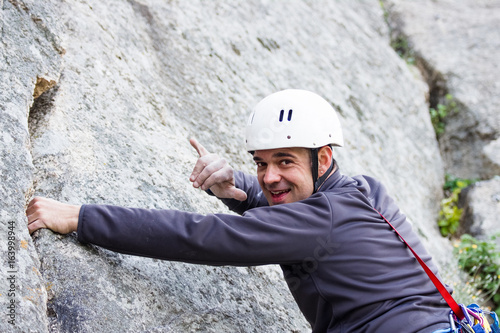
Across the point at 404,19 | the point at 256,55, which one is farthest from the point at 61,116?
the point at 404,19

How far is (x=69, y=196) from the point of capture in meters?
3.21

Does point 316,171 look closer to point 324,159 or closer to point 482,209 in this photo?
point 324,159

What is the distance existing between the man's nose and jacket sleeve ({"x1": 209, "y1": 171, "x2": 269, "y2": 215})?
60 cm

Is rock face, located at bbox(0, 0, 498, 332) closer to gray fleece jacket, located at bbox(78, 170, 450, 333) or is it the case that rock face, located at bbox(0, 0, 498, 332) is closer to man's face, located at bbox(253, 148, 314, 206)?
gray fleece jacket, located at bbox(78, 170, 450, 333)

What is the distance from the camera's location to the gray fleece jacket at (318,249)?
109 inches

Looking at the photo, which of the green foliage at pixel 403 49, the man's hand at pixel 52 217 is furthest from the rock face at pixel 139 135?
the green foliage at pixel 403 49

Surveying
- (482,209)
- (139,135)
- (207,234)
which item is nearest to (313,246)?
(207,234)

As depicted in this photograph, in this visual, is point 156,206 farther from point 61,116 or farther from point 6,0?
point 6,0

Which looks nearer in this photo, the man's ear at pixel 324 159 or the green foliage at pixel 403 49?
the man's ear at pixel 324 159

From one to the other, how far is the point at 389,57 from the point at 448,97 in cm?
144

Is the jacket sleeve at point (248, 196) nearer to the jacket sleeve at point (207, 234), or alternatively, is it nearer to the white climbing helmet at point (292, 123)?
the white climbing helmet at point (292, 123)

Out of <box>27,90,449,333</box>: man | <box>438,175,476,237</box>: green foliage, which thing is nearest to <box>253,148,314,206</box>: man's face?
<box>27,90,449,333</box>: man

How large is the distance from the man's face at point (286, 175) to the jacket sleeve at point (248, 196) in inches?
19.9

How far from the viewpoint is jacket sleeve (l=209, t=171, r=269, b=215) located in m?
3.95
